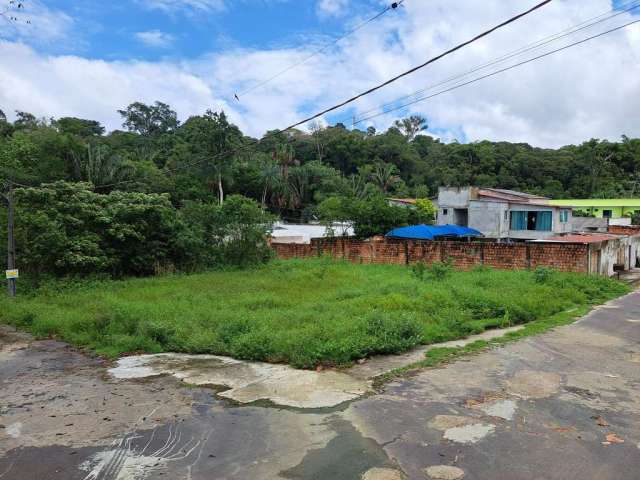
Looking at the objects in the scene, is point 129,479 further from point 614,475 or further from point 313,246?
point 313,246

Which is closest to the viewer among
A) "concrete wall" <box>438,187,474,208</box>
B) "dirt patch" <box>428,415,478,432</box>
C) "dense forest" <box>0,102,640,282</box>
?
"dirt patch" <box>428,415,478,432</box>

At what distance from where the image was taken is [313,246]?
27.6 m

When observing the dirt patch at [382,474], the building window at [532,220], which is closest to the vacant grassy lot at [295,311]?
the dirt patch at [382,474]

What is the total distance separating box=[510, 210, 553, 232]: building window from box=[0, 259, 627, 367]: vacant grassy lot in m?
16.9

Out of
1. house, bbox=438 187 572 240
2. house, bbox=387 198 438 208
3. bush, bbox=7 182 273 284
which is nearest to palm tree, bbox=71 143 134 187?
bush, bbox=7 182 273 284

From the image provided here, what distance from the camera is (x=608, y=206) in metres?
46.9

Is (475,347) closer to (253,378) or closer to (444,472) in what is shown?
(253,378)

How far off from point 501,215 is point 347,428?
32.2 metres

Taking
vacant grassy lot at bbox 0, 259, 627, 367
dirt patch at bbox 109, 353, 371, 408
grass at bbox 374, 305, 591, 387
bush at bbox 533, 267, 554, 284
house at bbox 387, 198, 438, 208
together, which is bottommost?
dirt patch at bbox 109, 353, 371, 408

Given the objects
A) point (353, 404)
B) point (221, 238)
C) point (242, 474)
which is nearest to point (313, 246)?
point (221, 238)

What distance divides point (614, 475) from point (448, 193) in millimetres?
34090

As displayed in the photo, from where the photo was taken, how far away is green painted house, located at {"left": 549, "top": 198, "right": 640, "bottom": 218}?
45.4 m

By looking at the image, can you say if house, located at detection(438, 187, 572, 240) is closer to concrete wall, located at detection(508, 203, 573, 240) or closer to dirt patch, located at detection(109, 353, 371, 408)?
concrete wall, located at detection(508, 203, 573, 240)

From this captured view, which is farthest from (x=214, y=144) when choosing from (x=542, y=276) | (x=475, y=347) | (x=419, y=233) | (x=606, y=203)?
(x=606, y=203)
